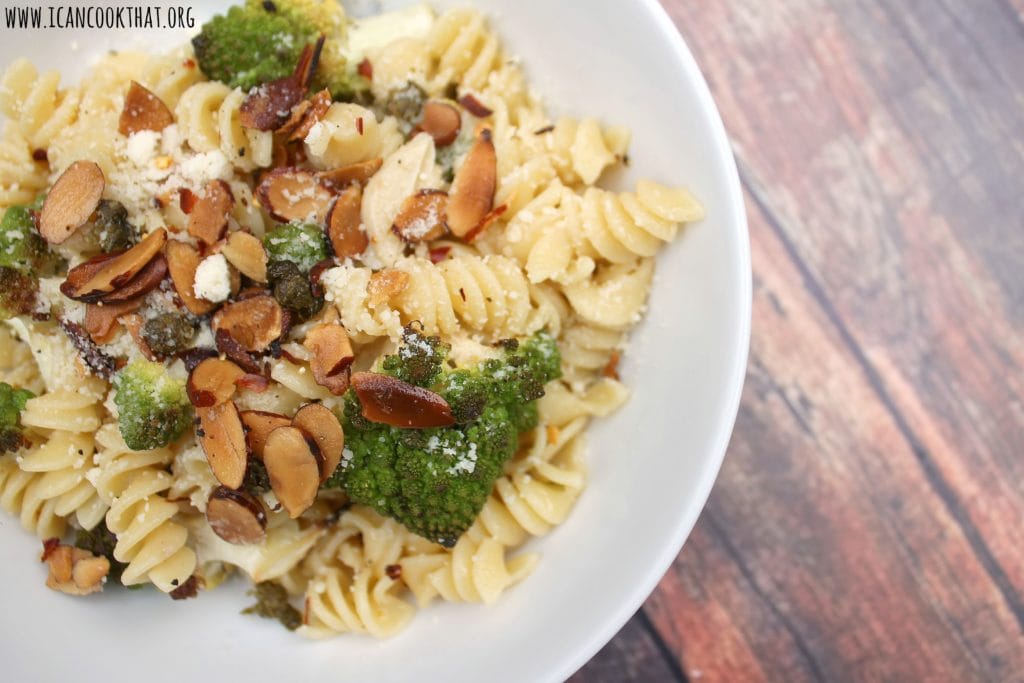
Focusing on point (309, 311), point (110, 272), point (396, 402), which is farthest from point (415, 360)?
point (110, 272)

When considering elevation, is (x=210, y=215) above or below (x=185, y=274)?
above

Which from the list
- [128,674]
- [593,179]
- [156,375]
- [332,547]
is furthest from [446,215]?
[128,674]

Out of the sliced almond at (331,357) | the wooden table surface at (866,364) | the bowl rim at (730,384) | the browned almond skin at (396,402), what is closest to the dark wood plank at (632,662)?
the wooden table surface at (866,364)

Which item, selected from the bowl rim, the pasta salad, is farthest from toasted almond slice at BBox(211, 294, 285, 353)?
the bowl rim

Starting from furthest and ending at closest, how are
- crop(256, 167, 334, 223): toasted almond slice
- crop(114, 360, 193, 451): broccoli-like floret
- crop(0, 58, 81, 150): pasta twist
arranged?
1. crop(0, 58, 81, 150): pasta twist
2. crop(256, 167, 334, 223): toasted almond slice
3. crop(114, 360, 193, 451): broccoli-like floret

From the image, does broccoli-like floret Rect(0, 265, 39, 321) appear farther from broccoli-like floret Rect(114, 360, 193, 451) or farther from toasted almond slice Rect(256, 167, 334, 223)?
toasted almond slice Rect(256, 167, 334, 223)

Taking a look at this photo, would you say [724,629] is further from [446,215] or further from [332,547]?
[446,215]

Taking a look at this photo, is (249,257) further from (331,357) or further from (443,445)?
(443,445)
